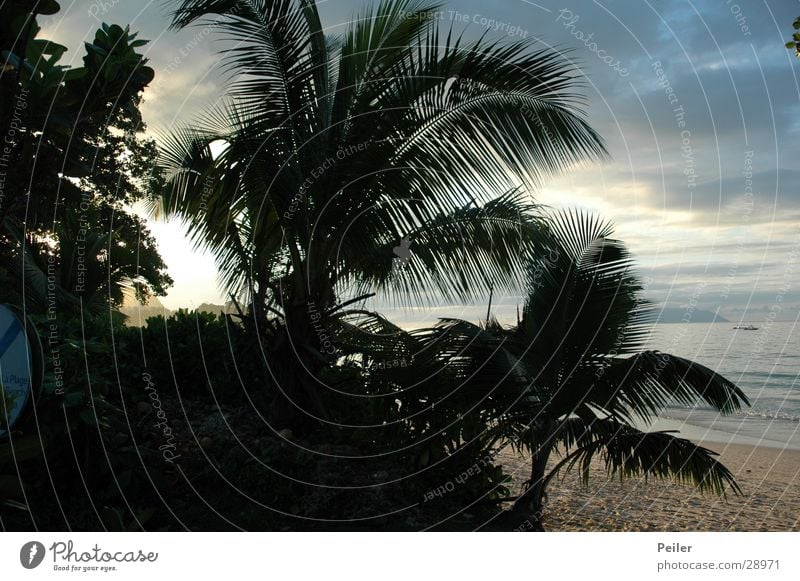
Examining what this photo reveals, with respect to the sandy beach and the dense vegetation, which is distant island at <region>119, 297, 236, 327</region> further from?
the sandy beach

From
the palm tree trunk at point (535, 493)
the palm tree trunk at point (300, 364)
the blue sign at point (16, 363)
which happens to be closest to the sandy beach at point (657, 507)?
the palm tree trunk at point (535, 493)

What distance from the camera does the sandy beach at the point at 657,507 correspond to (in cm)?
646

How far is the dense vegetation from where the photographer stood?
207 inches

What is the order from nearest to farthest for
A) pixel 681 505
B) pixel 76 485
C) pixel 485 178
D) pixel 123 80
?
pixel 123 80, pixel 76 485, pixel 485 178, pixel 681 505

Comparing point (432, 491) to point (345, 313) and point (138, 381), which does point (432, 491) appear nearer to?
point (345, 313)

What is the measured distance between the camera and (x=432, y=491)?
20.1ft

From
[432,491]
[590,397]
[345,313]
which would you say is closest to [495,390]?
[590,397]

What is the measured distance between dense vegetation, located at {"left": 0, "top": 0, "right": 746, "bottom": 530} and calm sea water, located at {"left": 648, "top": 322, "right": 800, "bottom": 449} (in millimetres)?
965

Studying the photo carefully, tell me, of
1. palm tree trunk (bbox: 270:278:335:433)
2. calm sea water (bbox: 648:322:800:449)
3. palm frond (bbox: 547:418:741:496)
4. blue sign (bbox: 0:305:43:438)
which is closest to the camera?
blue sign (bbox: 0:305:43:438)

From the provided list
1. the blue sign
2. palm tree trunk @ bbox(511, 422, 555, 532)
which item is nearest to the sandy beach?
palm tree trunk @ bbox(511, 422, 555, 532)

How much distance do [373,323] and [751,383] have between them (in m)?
14.9

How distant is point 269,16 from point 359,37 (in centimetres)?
77

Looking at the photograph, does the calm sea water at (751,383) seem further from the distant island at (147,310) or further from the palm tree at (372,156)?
the distant island at (147,310)

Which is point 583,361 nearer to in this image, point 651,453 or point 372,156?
point 651,453
